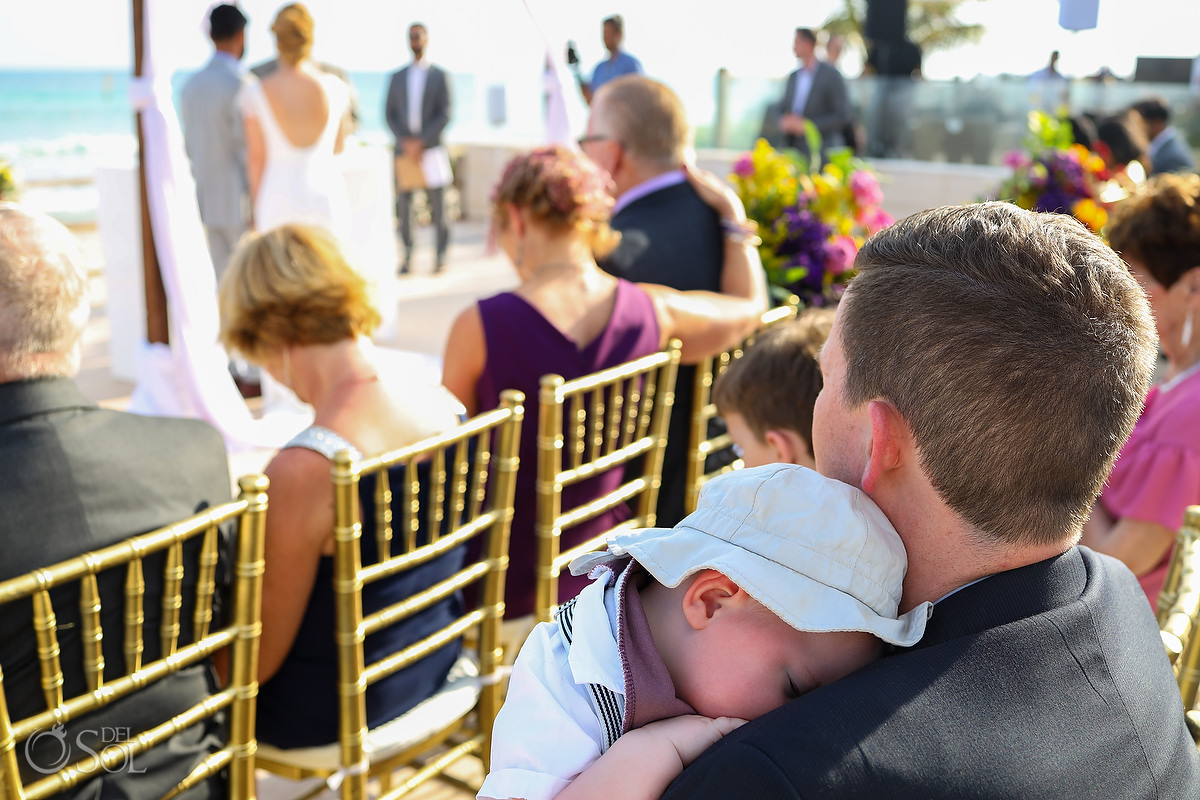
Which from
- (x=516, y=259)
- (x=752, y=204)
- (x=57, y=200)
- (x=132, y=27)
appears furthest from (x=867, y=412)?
(x=57, y=200)

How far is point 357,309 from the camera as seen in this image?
6.37 feet

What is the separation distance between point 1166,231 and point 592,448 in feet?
4.22

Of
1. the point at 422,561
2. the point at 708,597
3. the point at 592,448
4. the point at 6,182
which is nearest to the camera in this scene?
the point at 708,597

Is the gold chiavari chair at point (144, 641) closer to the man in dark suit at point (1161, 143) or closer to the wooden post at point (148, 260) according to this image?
the wooden post at point (148, 260)

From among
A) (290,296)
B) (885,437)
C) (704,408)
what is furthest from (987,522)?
(704,408)

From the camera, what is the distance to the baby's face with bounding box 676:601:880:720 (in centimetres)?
80

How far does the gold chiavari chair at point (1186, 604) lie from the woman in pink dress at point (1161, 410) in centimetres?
31

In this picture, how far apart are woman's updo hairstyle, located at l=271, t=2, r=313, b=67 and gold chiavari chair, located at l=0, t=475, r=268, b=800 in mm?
3721

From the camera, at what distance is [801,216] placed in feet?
10.4

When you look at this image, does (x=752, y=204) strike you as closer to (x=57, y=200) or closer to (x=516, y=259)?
(x=516, y=259)

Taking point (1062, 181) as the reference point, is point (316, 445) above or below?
below

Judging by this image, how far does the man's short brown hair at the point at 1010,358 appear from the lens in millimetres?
735

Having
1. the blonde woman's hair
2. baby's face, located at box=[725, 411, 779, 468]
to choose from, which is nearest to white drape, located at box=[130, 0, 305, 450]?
the blonde woman's hair

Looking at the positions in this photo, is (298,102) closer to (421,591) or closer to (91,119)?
(421,591)
